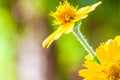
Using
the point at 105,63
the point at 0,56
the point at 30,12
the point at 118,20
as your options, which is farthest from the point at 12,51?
the point at 105,63

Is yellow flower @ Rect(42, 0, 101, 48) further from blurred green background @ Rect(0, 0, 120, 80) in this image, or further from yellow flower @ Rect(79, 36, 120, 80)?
blurred green background @ Rect(0, 0, 120, 80)

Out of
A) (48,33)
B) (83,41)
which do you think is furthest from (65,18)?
(48,33)

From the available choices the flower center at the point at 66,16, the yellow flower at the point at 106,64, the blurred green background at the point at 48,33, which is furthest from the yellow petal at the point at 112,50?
the blurred green background at the point at 48,33

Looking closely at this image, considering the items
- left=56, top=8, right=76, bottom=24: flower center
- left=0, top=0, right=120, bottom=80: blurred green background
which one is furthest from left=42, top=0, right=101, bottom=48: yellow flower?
left=0, top=0, right=120, bottom=80: blurred green background

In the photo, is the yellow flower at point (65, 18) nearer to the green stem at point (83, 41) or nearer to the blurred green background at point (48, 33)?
the green stem at point (83, 41)

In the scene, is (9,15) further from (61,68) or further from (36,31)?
(61,68)

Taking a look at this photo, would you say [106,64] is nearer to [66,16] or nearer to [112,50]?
[112,50]

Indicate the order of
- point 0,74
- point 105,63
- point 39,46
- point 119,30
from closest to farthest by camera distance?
point 105,63, point 119,30, point 39,46, point 0,74
